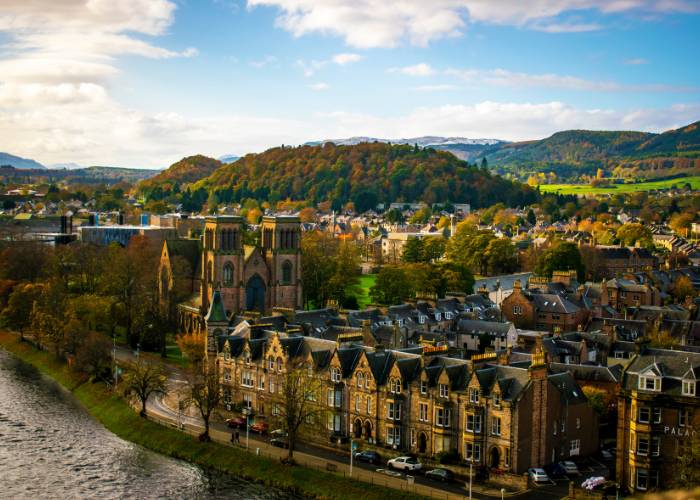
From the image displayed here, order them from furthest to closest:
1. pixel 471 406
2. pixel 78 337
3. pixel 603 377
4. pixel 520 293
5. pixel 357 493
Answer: pixel 520 293 → pixel 78 337 → pixel 603 377 → pixel 471 406 → pixel 357 493

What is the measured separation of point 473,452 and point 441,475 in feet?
9.02

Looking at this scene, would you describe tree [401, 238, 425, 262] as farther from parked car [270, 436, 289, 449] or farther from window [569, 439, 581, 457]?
window [569, 439, 581, 457]

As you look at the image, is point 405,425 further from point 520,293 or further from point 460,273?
point 460,273

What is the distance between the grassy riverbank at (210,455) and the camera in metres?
49.5

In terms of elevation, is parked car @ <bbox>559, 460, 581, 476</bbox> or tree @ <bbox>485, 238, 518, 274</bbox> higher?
tree @ <bbox>485, 238, 518, 274</bbox>

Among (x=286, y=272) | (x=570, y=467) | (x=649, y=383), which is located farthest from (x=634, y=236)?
(x=649, y=383)

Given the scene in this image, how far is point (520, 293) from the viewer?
92312 mm

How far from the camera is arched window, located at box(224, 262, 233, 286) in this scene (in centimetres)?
9488

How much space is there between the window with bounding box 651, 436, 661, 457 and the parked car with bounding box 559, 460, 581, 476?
237 inches

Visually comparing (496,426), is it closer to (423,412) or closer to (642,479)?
(423,412)

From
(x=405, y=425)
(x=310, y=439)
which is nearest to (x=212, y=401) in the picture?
(x=310, y=439)

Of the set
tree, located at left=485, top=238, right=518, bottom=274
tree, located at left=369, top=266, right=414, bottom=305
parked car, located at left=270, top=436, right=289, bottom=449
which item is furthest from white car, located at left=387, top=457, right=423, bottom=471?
tree, located at left=485, top=238, right=518, bottom=274

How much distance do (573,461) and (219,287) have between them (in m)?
49.0

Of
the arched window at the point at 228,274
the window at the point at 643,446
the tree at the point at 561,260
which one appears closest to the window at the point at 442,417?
the window at the point at 643,446
